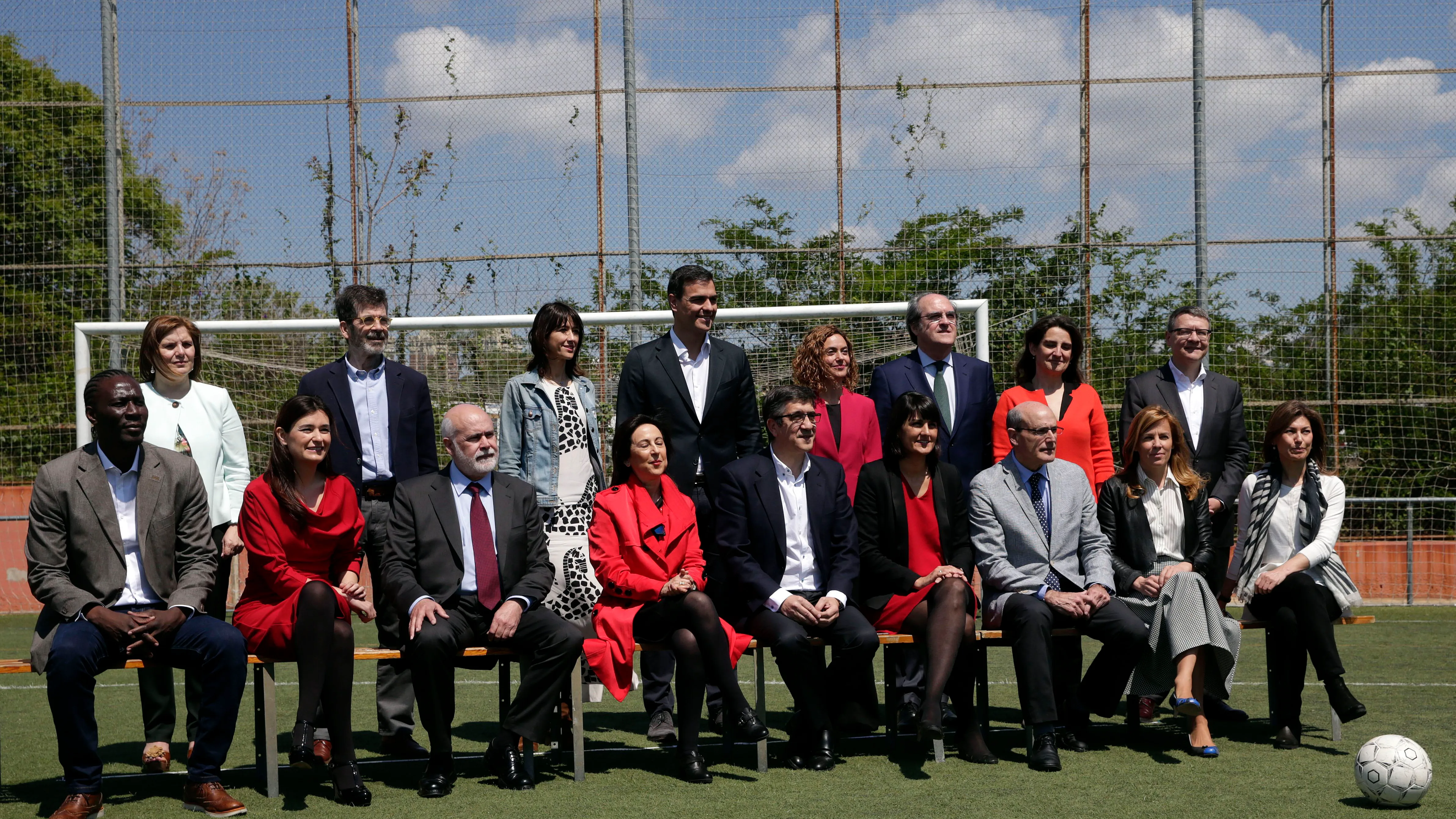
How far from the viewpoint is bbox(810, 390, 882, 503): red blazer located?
5.75 metres

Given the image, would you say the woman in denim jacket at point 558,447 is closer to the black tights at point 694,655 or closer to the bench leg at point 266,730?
the black tights at point 694,655

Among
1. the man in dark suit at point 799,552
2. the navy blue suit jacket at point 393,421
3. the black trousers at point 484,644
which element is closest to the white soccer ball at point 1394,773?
the man in dark suit at point 799,552

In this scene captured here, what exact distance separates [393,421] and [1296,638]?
3.90 metres

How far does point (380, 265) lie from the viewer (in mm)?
11438

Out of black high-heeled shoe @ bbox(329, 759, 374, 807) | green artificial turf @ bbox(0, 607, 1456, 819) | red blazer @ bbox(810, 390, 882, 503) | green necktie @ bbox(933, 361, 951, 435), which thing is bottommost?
green artificial turf @ bbox(0, 607, 1456, 819)

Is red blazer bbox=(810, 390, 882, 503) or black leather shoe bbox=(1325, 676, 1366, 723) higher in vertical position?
red blazer bbox=(810, 390, 882, 503)

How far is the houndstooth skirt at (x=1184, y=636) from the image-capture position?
16.5 ft

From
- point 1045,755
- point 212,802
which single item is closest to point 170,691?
point 212,802

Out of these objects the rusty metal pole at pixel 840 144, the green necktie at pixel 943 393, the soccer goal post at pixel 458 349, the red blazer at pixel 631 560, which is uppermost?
the rusty metal pole at pixel 840 144

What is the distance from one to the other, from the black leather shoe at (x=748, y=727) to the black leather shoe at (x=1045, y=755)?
104 cm

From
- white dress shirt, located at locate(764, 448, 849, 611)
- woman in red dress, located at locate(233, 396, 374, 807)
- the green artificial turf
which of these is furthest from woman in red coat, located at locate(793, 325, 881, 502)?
woman in red dress, located at locate(233, 396, 374, 807)

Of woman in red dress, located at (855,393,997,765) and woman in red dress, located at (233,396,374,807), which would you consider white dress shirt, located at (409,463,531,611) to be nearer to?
woman in red dress, located at (233,396,374,807)

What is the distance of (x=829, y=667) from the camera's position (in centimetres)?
515

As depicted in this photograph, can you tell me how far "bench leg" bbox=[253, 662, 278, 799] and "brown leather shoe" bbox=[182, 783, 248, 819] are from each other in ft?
0.65
